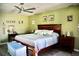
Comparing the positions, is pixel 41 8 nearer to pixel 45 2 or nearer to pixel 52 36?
pixel 45 2

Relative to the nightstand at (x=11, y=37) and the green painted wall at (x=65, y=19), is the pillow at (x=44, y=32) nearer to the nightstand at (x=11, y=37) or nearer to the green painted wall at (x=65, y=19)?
the green painted wall at (x=65, y=19)

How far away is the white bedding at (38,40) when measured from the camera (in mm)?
1521

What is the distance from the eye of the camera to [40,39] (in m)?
1.54

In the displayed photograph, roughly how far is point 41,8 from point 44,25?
0.88 feet

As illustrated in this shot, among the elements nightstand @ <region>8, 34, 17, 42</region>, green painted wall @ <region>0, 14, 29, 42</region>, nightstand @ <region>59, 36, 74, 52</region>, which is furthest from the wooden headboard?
nightstand @ <region>8, 34, 17, 42</region>

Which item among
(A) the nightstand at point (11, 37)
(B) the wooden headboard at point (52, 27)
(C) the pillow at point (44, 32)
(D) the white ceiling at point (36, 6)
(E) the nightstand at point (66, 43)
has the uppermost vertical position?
(D) the white ceiling at point (36, 6)

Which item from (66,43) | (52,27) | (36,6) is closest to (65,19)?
(52,27)

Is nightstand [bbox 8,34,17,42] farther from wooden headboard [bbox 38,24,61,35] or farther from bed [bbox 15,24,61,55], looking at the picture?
wooden headboard [bbox 38,24,61,35]

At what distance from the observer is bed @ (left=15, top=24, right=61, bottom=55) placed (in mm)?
1523

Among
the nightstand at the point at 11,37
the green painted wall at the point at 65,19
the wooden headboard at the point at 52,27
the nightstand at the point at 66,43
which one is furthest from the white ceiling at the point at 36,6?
the nightstand at the point at 66,43

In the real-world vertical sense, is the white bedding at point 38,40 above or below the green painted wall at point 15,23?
below

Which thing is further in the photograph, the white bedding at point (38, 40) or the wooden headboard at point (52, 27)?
the wooden headboard at point (52, 27)

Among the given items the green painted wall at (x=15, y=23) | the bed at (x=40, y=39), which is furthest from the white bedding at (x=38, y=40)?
the green painted wall at (x=15, y=23)

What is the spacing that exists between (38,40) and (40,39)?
36mm
